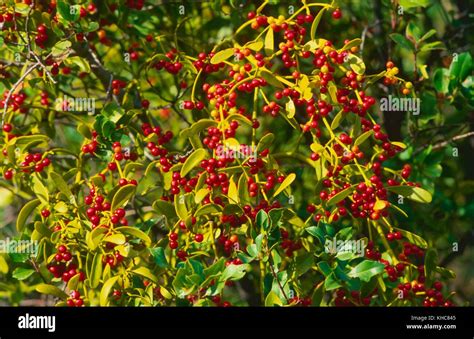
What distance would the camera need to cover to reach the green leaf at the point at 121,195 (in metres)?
2.18

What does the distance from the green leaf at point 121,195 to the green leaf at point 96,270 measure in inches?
5.3

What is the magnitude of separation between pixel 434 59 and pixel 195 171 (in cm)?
126

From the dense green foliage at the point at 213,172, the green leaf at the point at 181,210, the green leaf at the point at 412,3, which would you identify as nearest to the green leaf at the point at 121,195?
the dense green foliage at the point at 213,172

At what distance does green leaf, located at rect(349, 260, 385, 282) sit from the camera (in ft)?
7.00

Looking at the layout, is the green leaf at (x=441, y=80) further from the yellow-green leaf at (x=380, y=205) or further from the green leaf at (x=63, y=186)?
the green leaf at (x=63, y=186)

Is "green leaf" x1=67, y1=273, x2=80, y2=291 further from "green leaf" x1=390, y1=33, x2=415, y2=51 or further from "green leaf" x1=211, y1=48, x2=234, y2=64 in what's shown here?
"green leaf" x1=390, y1=33, x2=415, y2=51

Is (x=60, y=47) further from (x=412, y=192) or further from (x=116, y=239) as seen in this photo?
(x=412, y=192)

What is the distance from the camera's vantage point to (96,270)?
7.22ft

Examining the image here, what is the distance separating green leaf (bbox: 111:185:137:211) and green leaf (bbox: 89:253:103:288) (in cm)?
13

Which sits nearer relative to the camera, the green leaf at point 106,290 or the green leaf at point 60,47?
the green leaf at point 106,290

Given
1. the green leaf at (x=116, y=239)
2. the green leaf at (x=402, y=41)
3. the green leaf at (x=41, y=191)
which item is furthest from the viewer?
the green leaf at (x=402, y=41)

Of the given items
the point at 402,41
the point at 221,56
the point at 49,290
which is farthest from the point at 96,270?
the point at 402,41

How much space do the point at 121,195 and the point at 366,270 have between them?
2.19 ft

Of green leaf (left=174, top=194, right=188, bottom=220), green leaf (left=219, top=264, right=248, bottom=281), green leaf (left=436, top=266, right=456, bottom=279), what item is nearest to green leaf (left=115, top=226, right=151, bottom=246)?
green leaf (left=174, top=194, right=188, bottom=220)
